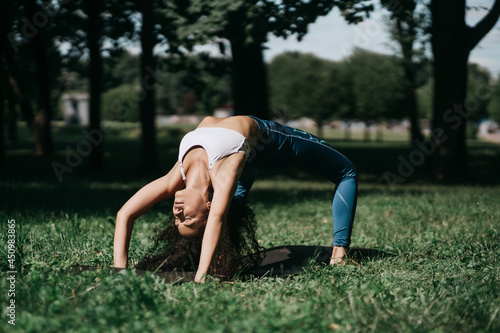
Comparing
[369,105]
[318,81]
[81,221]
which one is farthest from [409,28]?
[318,81]

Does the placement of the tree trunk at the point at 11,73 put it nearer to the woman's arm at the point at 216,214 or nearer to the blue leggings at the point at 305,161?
the blue leggings at the point at 305,161

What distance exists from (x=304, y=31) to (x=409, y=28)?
34.7ft

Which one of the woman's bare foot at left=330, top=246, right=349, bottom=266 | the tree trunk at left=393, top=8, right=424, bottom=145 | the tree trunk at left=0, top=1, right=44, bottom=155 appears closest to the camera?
the woman's bare foot at left=330, top=246, right=349, bottom=266

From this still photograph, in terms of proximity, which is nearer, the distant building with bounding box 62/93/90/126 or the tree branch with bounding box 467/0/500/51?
the tree branch with bounding box 467/0/500/51

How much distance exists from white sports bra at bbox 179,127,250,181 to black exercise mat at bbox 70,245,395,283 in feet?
2.51

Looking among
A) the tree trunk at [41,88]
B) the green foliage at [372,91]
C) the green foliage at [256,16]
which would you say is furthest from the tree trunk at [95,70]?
the green foliage at [372,91]

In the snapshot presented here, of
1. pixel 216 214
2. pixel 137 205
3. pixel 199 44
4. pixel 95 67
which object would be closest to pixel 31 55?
pixel 95 67

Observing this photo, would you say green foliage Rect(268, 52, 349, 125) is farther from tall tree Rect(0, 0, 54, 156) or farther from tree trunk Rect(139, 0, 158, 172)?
tree trunk Rect(139, 0, 158, 172)

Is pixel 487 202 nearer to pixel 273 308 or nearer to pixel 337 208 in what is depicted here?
pixel 337 208

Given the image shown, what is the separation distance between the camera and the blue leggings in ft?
14.1

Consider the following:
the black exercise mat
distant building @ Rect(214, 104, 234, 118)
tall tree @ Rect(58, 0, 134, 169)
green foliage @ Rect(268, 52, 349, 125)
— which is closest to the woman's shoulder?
the black exercise mat

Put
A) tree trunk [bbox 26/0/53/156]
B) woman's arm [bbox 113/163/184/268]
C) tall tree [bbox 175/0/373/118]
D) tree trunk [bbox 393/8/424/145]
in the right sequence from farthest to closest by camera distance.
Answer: tree trunk [bbox 393/8/424/145] < tree trunk [bbox 26/0/53/156] < tall tree [bbox 175/0/373/118] < woman's arm [bbox 113/163/184/268]

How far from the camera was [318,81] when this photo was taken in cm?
5247

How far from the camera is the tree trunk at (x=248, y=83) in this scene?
47.6 ft
